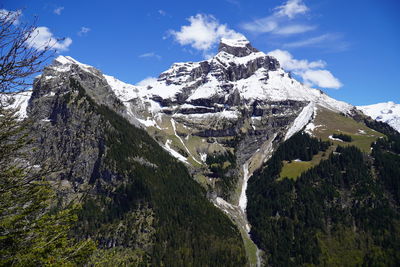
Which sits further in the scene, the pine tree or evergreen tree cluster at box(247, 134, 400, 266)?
evergreen tree cluster at box(247, 134, 400, 266)

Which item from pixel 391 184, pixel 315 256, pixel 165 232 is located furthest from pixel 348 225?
pixel 165 232

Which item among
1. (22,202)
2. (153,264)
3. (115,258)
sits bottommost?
(153,264)

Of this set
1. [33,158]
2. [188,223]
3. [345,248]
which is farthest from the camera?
[188,223]

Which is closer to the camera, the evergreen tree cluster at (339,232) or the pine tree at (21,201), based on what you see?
the pine tree at (21,201)

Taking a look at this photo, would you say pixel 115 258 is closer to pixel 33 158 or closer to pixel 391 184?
pixel 33 158

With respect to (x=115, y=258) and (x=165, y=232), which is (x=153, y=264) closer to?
(x=165, y=232)

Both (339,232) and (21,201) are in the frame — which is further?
(339,232)

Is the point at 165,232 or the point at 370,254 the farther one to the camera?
the point at 165,232

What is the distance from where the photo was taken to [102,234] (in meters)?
179

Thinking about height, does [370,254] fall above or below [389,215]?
below

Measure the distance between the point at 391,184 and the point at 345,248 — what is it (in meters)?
62.3

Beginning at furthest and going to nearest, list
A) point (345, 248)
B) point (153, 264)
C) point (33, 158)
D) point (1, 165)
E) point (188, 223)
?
point (188, 223), point (345, 248), point (153, 264), point (33, 158), point (1, 165)

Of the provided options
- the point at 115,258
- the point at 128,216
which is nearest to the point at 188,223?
the point at 128,216

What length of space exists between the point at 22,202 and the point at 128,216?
607 ft
